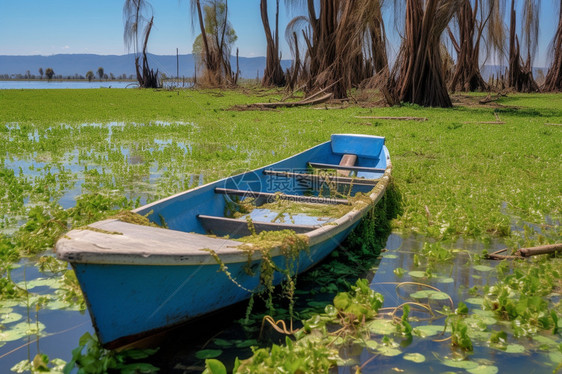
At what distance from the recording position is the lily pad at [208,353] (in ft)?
10.4

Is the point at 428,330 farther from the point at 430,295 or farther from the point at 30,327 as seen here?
the point at 30,327

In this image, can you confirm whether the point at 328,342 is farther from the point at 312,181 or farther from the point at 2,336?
the point at 312,181

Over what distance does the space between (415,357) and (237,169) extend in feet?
18.6

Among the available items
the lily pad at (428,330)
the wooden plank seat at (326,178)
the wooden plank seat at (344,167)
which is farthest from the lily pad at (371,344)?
the wooden plank seat at (344,167)

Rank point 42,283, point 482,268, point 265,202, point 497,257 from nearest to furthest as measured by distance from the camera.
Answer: point 42,283
point 482,268
point 497,257
point 265,202

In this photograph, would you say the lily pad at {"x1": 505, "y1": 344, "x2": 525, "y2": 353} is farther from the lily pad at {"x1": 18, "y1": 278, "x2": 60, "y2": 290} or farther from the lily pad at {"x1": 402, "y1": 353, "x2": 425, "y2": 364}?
the lily pad at {"x1": 18, "y1": 278, "x2": 60, "y2": 290}

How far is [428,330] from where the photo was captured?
348cm

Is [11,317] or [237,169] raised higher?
[237,169]

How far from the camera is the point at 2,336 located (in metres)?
3.31

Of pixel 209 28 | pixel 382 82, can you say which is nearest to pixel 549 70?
pixel 382 82

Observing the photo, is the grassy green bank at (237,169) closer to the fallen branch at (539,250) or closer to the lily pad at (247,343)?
the fallen branch at (539,250)

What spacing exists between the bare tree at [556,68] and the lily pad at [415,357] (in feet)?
103

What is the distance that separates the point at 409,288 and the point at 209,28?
40199 millimetres

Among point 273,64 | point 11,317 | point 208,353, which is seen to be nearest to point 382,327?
point 208,353
